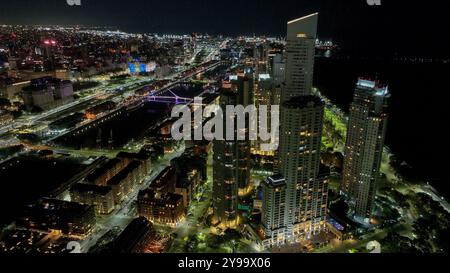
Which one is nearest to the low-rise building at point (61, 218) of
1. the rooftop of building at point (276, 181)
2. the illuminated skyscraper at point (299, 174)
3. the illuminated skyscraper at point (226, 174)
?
the illuminated skyscraper at point (226, 174)

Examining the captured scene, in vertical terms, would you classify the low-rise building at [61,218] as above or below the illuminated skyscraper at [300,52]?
below

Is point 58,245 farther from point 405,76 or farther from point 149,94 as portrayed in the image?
point 405,76

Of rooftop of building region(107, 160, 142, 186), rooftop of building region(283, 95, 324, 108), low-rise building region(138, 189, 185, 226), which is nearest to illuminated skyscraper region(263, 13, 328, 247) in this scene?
rooftop of building region(283, 95, 324, 108)

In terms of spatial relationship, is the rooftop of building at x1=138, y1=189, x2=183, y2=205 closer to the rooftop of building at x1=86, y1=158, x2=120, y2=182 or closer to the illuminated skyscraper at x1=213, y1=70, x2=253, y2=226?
the illuminated skyscraper at x1=213, y1=70, x2=253, y2=226

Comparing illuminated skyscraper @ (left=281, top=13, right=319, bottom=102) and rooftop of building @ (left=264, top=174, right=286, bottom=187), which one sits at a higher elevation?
illuminated skyscraper @ (left=281, top=13, right=319, bottom=102)

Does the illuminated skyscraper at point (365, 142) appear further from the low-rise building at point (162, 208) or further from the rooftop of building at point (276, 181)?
the low-rise building at point (162, 208)

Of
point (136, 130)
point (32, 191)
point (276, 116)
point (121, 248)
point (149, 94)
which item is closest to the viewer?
point (121, 248)

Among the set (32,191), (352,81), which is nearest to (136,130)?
(32,191)
